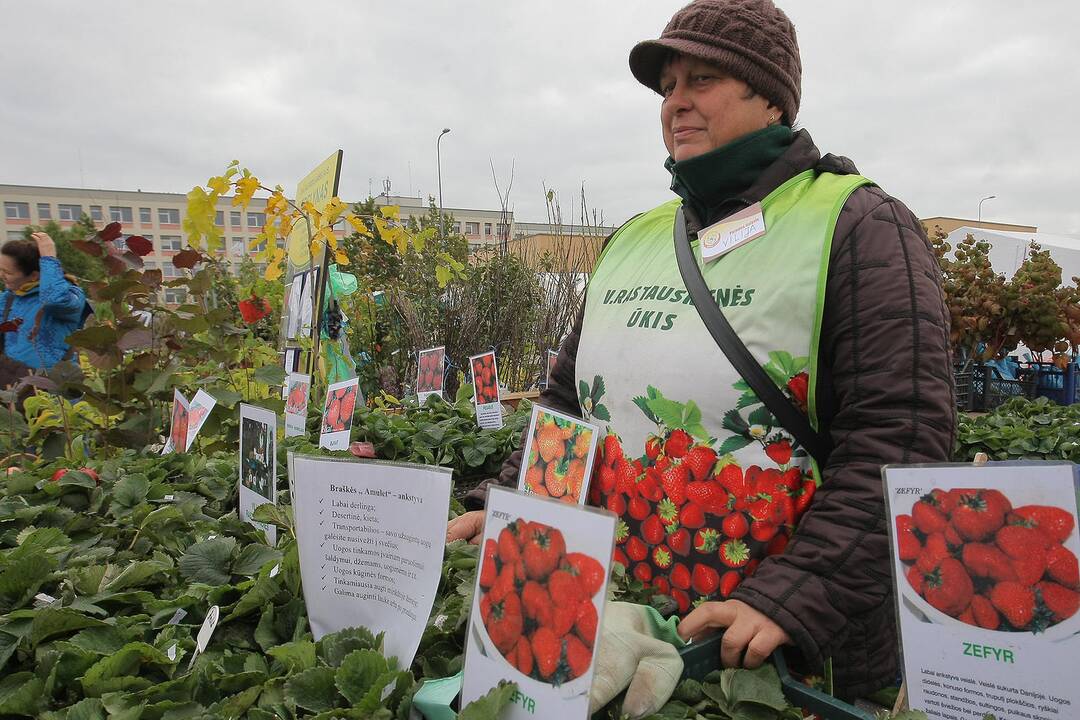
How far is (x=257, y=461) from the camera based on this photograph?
1.39m

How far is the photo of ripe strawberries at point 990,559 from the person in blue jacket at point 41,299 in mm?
3649

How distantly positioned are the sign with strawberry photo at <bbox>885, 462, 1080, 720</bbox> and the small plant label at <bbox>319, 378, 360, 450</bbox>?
1561 millimetres

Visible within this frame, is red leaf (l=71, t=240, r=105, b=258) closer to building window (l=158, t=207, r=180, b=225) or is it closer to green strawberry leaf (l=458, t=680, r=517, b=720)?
green strawberry leaf (l=458, t=680, r=517, b=720)

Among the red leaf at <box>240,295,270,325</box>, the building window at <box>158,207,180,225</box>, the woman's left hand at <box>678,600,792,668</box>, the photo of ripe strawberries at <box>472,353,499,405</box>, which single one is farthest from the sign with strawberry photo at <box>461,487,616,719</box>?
the building window at <box>158,207,180,225</box>

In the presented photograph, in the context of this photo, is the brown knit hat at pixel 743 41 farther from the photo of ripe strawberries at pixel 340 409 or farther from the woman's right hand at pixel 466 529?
the photo of ripe strawberries at pixel 340 409

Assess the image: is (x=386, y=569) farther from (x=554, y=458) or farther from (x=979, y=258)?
(x=979, y=258)

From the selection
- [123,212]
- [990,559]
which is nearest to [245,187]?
[990,559]

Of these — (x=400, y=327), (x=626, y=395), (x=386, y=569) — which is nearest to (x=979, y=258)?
(x=400, y=327)

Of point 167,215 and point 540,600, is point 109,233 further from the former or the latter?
point 167,215

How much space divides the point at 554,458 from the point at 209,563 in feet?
2.03

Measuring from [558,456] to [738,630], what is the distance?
1.68ft

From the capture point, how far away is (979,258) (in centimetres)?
599

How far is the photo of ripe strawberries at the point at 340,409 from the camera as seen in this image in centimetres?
202

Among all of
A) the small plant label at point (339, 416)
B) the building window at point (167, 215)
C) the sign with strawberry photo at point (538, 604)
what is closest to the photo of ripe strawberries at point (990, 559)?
the sign with strawberry photo at point (538, 604)
